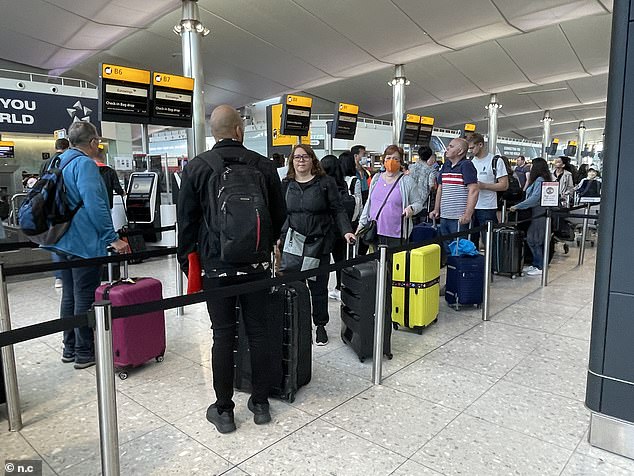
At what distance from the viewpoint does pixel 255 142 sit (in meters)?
19.8

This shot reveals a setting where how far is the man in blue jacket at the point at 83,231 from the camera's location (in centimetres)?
313

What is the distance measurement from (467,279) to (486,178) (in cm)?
145

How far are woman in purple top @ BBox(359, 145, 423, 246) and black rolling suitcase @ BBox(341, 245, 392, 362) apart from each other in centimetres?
89

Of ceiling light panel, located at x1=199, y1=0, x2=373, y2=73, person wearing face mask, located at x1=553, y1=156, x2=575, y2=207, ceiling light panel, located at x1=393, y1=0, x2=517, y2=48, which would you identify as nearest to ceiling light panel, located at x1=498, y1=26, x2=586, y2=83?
ceiling light panel, located at x1=393, y1=0, x2=517, y2=48

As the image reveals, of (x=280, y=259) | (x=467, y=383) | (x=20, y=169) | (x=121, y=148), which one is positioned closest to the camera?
(x=467, y=383)

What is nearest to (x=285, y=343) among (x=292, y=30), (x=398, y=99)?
(x=292, y=30)

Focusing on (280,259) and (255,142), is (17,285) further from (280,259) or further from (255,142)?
(255,142)

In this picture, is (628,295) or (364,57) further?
(364,57)

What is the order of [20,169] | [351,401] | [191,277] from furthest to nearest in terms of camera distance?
[20,169]
[351,401]
[191,277]

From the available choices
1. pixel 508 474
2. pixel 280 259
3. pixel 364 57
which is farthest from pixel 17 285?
pixel 364 57

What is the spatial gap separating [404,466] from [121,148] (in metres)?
14.5

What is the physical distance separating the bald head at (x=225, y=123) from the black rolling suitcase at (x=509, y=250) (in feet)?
15.0

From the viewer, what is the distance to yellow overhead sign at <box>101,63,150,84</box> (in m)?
6.43

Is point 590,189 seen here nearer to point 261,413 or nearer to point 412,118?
Answer: point 412,118
